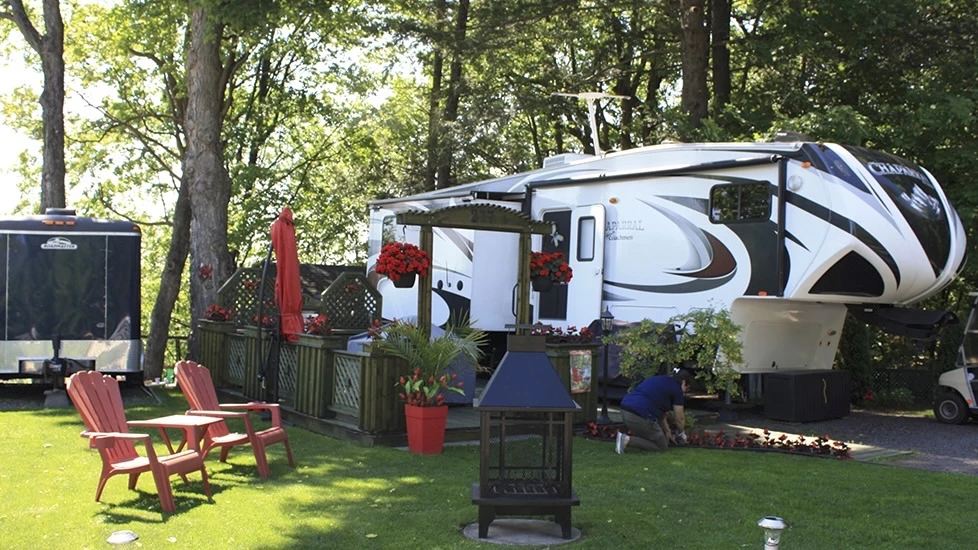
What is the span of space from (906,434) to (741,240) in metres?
3.09

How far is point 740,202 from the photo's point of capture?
12086 millimetres

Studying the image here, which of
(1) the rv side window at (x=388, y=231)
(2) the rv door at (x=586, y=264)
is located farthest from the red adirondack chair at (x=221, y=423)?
(1) the rv side window at (x=388, y=231)

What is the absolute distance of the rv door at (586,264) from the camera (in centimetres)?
1354

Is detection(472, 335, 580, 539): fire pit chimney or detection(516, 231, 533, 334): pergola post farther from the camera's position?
detection(516, 231, 533, 334): pergola post

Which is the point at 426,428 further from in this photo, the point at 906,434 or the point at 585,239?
the point at 906,434

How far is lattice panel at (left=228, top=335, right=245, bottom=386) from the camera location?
1285 cm

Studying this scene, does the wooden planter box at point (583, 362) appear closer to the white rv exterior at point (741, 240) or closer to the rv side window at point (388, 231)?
the white rv exterior at point (741, 240)

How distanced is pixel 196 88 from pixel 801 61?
11877 mm

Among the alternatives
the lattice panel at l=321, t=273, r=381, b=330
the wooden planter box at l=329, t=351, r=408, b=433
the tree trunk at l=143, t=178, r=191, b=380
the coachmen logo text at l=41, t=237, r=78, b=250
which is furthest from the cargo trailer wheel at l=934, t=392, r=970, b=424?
the tree trunk at l=143, t=178, r=191, b=380

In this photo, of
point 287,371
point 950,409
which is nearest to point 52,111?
point 287,371

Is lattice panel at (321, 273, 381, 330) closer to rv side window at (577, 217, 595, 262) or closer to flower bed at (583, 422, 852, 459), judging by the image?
rv side window at (577, 217, 595, 262)

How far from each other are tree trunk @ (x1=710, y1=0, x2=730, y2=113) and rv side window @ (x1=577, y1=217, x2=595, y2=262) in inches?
298

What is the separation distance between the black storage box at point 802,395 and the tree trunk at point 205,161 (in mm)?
8518

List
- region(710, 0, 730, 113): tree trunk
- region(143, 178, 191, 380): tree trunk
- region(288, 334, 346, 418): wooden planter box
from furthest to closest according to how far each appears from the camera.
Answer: region(710, 0, 730, 113): tree trunk
region(143, 178, 191, 380): tree trunk
region(288, 334, 346, 418): wooden planter box
